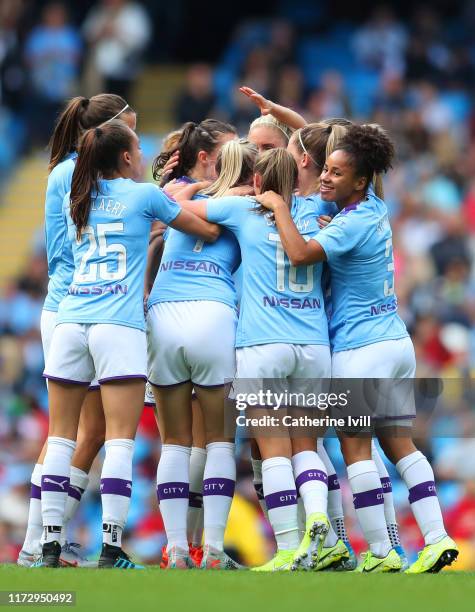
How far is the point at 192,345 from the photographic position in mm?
7156

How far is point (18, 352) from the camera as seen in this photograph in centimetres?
1505

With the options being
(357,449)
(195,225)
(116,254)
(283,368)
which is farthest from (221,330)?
(357,449)

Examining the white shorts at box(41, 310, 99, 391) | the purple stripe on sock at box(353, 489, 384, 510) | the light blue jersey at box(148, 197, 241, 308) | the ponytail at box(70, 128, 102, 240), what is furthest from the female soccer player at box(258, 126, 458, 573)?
the white shorts at box(41, 310, 99, 391)

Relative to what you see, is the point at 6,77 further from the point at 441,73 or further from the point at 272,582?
the point at 272,582

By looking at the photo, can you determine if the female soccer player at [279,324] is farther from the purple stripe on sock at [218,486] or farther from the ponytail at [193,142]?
the ponytail at [193,142]

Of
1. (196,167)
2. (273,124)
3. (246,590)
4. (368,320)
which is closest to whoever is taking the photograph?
(246,590)

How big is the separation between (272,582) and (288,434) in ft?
3.45

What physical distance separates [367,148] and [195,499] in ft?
6.55

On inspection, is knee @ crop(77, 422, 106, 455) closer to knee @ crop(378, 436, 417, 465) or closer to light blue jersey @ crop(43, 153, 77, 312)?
light blue jersey @ crop(43, 153, 77, 312)

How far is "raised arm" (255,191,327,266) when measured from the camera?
6938mm

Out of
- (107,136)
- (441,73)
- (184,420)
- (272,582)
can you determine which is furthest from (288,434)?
(441,73)

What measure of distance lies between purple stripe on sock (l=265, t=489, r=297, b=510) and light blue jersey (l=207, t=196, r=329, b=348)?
0.71 m

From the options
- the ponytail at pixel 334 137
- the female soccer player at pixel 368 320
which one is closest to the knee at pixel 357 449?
the female soccer player at pixel 368 320

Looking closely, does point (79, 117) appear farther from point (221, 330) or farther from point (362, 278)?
point (362, 278)
